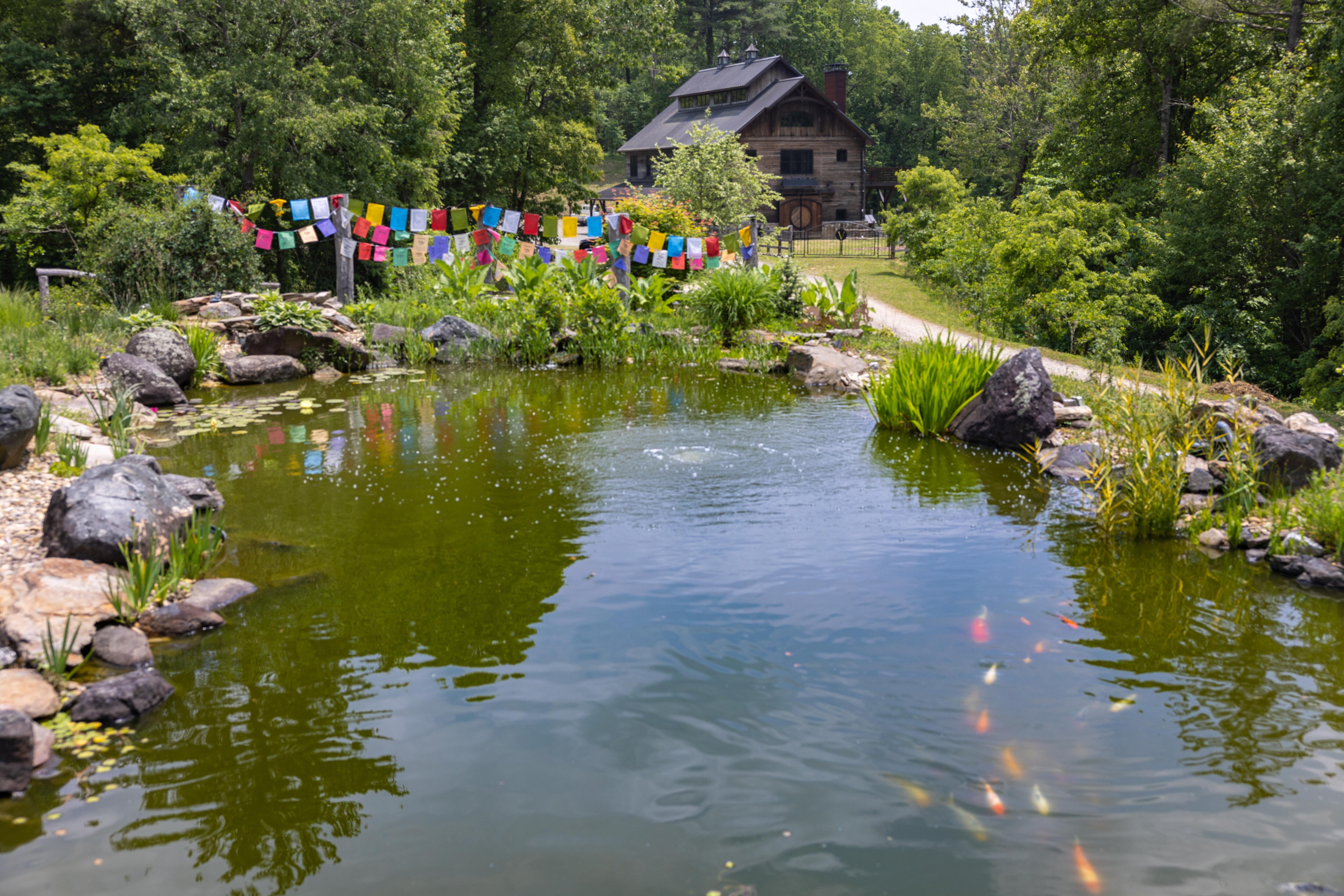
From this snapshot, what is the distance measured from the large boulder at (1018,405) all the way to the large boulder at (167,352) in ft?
32.2

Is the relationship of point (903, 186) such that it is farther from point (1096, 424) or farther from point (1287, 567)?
point (1287, 567)

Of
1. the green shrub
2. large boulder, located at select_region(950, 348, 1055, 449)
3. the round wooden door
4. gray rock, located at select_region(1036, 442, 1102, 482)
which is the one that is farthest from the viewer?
the round wooden door

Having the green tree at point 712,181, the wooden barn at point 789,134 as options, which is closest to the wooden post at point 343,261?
the green tree at point 712,181

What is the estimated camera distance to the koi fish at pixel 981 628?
5.35m

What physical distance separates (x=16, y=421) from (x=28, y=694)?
3612mm

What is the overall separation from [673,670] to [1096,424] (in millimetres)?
6390

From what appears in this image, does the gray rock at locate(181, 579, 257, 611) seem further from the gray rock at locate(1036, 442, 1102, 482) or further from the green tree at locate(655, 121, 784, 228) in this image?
the green tree at locate(655, 121, 784, 228)

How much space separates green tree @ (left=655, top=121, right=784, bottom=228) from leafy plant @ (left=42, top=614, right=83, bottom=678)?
725 inches

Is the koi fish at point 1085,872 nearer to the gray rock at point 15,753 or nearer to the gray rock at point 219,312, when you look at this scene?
the gray rock at point 15,753

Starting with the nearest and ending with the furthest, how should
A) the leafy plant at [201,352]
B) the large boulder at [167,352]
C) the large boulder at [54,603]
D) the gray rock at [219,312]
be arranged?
the large boulder at [54,603]
the large boulder at [167,352]
the leafy plant at [201,352]
the gray rock at [219,312]

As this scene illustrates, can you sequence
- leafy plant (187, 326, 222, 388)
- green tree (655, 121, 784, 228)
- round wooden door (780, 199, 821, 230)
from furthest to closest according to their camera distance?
round wooden door (780, 199, 821, 230) < green tree (655, 121, 784, 228) < leafy plant (187, 326, 222, 388)

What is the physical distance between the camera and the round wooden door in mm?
47312

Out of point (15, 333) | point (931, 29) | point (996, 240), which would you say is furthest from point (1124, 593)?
point (931, 29)

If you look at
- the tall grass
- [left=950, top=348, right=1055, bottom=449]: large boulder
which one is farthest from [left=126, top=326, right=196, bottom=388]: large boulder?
[left=950, top=348, right=1055, bottom=449]: large boulder
